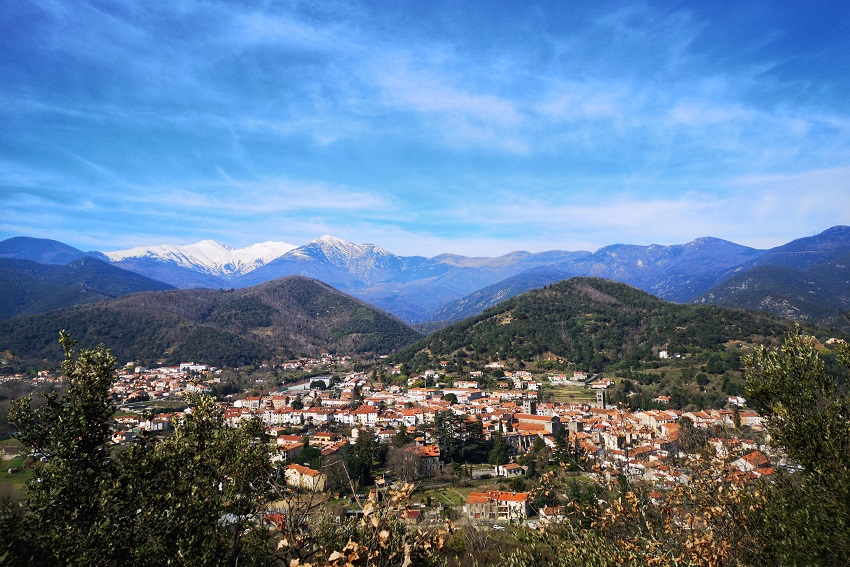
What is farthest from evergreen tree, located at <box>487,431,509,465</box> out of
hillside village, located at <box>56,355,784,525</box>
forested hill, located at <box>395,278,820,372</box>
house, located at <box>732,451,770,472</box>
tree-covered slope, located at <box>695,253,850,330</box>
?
tree-covered slope, located at <box>695,253,850,330</box>

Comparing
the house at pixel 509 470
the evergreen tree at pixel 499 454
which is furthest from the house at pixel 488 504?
the evergreen tree at pixel 499 454

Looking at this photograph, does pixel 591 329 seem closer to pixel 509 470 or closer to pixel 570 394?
pixel 570 394

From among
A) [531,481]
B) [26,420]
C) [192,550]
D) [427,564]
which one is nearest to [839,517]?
[427,564]

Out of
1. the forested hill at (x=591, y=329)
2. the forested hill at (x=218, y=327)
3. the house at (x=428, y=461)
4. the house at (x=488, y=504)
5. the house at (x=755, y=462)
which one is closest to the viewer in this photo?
the house at (x=755, y=462)

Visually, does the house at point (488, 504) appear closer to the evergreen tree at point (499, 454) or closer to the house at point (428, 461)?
the house at point (428, 461)

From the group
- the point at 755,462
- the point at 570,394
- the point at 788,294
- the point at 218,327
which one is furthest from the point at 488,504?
the point at 788,294

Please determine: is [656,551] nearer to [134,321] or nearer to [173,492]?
[173,492]

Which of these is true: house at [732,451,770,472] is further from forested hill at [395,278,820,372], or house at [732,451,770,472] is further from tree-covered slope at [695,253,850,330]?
tree-covered slope at [695,253,850,330]
